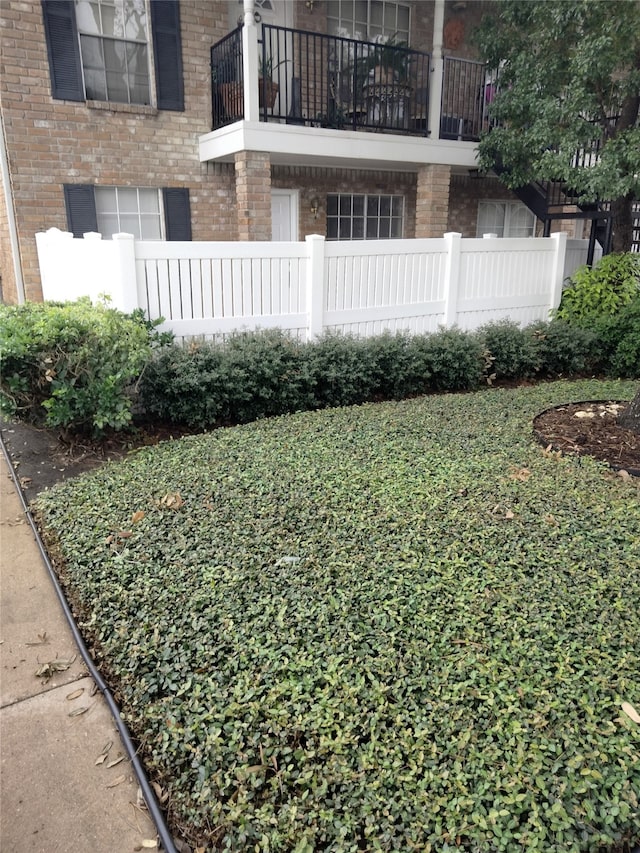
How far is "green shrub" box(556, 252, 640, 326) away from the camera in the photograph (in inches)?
347

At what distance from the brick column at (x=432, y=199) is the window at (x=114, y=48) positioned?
4.35 meters

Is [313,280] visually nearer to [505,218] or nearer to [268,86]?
[268,86]

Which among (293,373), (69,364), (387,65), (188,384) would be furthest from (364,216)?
(69,364)

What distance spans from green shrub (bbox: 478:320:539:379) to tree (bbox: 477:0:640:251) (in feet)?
6.83

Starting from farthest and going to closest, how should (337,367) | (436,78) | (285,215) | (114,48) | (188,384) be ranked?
(285,215)
(436,78)
(114,48)
(337,367)
(188,384)

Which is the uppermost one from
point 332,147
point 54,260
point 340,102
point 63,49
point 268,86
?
point 63,49

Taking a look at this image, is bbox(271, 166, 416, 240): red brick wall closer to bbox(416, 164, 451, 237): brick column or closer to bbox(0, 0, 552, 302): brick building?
bbox(0, 0, 552, 302): brick building

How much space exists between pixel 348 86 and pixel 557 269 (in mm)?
4389

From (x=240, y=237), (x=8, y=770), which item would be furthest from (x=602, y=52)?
(x=8, y=770)

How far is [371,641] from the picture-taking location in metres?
2.77

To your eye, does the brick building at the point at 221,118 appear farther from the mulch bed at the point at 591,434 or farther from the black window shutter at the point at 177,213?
the mulch bed at the point at 591,434

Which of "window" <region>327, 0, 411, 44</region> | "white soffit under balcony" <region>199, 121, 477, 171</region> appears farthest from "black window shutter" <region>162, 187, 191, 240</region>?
"window" <region>327, 0, 411, 44</region>

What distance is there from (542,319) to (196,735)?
26.8 ft

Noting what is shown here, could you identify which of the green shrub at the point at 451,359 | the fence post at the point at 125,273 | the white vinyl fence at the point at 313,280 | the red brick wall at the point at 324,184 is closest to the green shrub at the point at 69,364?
the fence post at the point at 125,273
